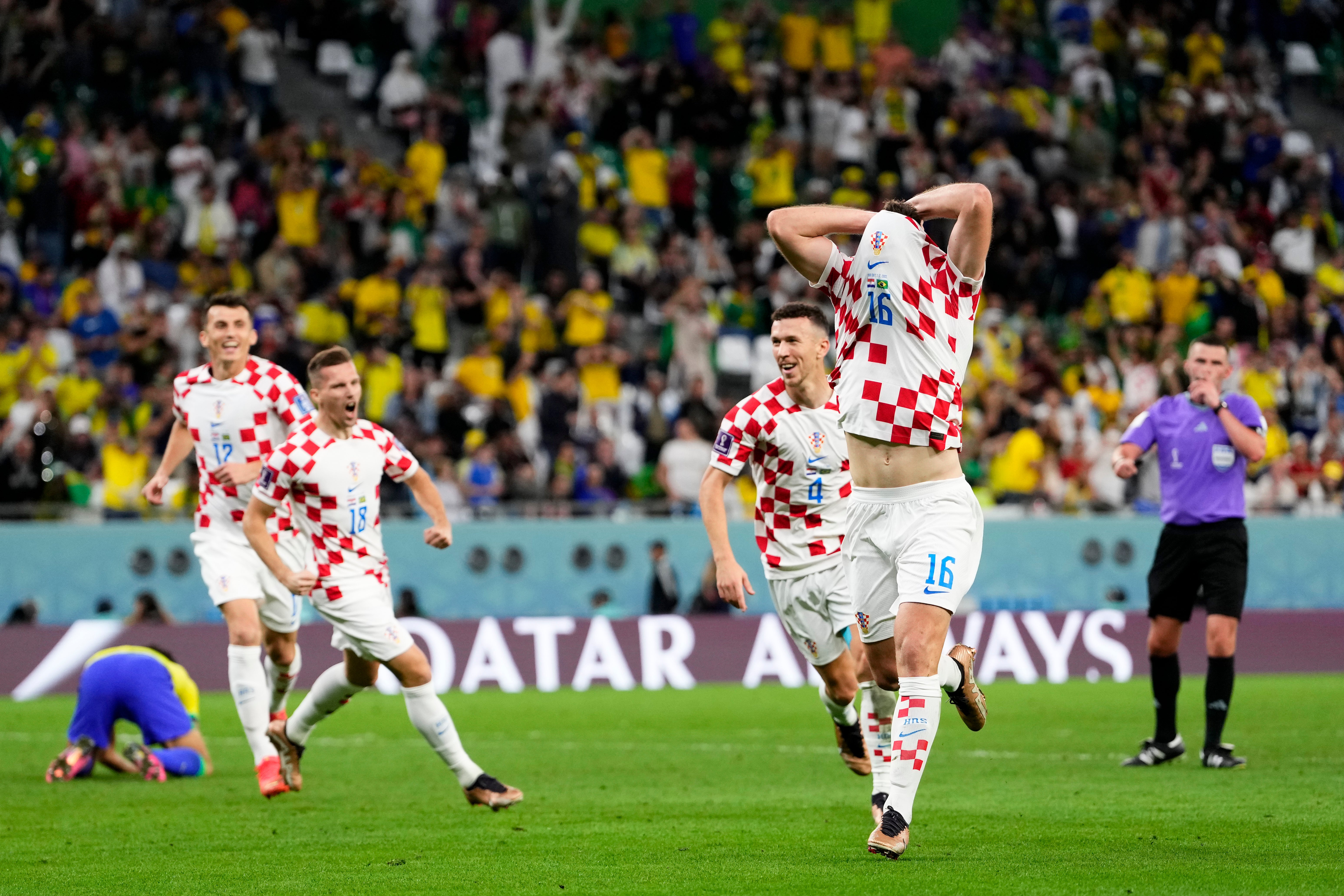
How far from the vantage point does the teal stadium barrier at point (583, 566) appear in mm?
18625

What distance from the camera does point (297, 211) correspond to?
23.2m

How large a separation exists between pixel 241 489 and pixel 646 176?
15.1 m

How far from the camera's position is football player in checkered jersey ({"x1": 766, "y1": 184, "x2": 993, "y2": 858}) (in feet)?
23.3

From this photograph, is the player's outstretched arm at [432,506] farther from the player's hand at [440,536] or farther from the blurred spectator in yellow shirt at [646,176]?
the blurred spectator in yellow shirt at [646,176]

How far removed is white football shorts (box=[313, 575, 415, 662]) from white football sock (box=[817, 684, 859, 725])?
2.23 m

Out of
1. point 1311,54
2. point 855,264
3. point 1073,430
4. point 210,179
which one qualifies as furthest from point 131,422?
point 1311,54

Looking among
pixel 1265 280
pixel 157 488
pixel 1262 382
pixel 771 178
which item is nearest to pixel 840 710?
pixel 157 488

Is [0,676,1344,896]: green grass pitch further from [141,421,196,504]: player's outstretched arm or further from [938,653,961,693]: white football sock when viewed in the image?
[141,421,196,504]: player's outstretched arm

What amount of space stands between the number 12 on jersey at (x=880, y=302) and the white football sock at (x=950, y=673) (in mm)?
1372

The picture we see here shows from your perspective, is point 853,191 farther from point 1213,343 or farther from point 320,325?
point 1213,343

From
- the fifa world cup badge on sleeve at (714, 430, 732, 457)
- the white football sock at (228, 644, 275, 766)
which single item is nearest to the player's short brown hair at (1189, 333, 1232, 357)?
the fifa world cup badge on sleeve at (714, 430, 732, 457)

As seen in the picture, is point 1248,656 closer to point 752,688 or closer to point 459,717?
point 752,688

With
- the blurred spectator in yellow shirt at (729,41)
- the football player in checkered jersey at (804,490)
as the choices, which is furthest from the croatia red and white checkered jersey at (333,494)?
the blurred spectator in yellow shirt at (729,41)

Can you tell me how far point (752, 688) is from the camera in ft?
59.9
